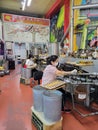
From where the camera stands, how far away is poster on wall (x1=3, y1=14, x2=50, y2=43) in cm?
1025

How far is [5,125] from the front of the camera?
268 cm

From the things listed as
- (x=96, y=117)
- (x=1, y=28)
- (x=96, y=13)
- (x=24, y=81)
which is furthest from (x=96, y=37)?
(x=1, y=28)

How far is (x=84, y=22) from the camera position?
6.47 meters

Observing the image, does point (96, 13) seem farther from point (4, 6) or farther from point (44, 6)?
point (4, 6)

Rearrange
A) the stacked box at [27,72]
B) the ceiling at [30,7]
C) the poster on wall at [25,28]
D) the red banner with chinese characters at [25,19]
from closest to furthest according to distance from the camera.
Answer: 1. the stacked box at [27,72]
2. the ceiling at [30,7]
3. the red banner with chinese characters at [25,19]
4. the poster on wall at [25,28]

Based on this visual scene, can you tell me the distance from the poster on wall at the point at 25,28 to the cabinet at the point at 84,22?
16.3ft

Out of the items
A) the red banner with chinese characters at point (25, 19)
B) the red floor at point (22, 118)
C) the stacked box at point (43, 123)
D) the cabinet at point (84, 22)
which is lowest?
the red floor at point (22, 118)

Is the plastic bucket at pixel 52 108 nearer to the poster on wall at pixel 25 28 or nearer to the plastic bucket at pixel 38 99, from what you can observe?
the plastic bucket at pixel 38 99

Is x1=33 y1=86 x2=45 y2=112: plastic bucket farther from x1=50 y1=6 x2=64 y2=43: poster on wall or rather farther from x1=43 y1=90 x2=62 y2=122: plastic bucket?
x1=50 y1=6 x2=64 y2=43: poster on wall

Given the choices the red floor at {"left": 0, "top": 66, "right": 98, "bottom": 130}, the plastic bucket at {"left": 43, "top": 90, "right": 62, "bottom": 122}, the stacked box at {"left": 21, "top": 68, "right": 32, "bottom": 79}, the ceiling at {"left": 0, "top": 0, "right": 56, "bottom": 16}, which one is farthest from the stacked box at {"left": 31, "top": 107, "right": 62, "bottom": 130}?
the ceiling at {"left": 0, "top": 0, "right": 56, "bottom": 16}

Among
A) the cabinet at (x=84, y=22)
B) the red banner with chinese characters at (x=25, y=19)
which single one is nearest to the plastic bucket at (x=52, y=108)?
the cabinet at (x=84, y=22)

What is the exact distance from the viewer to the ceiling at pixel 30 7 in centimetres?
919

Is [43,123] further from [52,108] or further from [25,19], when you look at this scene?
[25,19]

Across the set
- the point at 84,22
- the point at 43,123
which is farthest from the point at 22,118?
the point at 84,22
